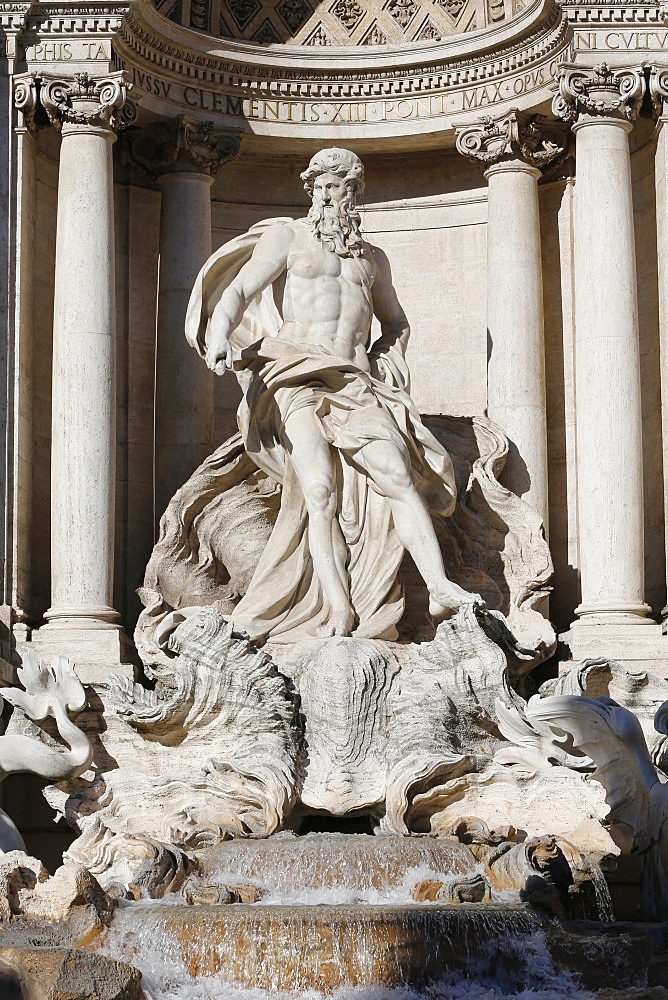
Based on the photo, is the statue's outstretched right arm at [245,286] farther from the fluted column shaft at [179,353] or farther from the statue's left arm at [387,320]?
the fluted column shaft at [179,353]

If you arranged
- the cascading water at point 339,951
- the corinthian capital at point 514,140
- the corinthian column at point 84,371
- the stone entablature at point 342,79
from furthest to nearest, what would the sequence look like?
the corinthian capital at point 514,140, the stone entablature at point 342,79, the corinthian column at point 84,371, the cascading water at point 339,951

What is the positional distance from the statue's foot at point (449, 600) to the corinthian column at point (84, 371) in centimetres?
262

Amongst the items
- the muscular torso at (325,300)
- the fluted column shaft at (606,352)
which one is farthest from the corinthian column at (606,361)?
the muscular torso at (325,300)

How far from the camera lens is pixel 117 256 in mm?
19469

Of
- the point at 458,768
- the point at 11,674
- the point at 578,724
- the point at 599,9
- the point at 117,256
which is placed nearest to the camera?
the point at 578,724

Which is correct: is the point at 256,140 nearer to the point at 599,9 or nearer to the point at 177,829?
the point at 599,9

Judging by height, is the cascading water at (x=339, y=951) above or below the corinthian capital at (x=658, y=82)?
below

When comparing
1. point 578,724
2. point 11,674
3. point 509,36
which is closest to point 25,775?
point 11,674

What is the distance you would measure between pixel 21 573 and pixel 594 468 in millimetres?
4863

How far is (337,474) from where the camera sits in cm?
1688

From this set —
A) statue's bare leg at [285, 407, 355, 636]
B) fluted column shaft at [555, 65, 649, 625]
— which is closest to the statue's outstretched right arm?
statue's bare leg at [285, 407, 355, 636]

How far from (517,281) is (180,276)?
10.1 ft

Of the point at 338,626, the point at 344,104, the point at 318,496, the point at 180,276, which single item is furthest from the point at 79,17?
the point at 338,626

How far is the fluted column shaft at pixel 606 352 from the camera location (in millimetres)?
17297
